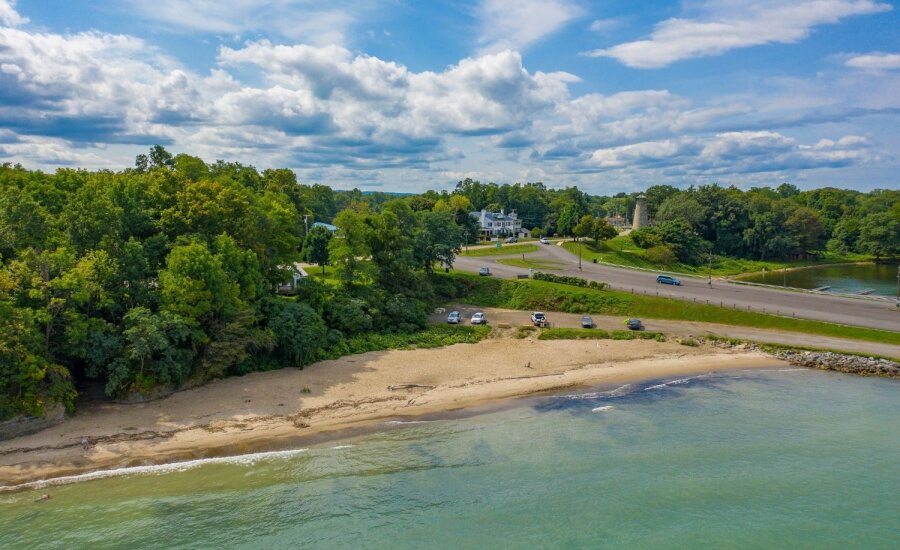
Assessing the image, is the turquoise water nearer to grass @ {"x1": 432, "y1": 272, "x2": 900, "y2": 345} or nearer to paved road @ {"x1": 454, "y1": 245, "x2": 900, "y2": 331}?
grass @ {"x1": 432, "y1": 272, "x2": 900, "y2": 345}

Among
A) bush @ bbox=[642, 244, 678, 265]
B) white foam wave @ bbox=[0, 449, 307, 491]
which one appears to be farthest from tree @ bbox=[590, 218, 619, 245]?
white foam wave @ bbox=[0, 449, 307, 491]

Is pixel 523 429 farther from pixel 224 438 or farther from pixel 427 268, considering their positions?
pixel 427 268

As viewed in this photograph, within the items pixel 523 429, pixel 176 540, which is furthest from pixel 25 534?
pixel 523 429

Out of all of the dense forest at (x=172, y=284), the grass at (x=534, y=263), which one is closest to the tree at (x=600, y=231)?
the grass at (x=534, y=263)

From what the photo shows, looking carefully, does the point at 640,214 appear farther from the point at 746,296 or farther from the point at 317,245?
the point at 317,245

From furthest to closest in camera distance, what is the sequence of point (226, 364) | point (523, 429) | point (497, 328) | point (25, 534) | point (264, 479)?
point (497, 328) < point (226, 364) < point (523, 429) < point (264, 479) < point (25, 534)

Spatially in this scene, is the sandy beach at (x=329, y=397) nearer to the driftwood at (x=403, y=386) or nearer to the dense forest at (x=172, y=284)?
the driftwood at (x=403, y=386)

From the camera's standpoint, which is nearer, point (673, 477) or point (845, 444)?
point (673, 477)
